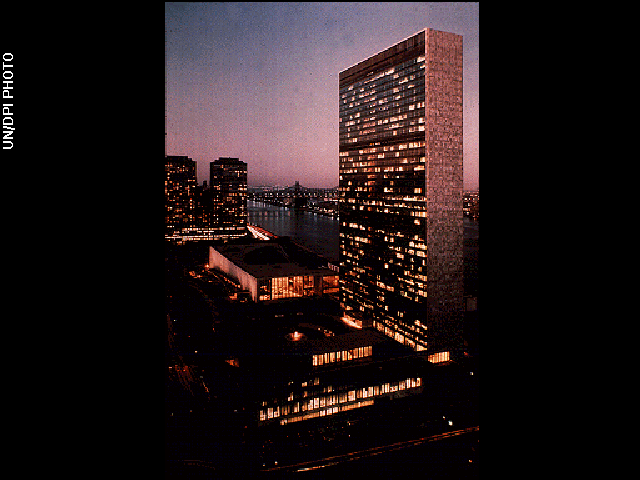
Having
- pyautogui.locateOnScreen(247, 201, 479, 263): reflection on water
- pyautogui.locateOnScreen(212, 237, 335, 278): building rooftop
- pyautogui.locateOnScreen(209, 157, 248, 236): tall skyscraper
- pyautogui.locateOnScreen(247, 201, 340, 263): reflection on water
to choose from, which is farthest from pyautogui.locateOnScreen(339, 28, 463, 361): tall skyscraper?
pyautogui.locateOnScreen(209, 157, 248, 236): tall skyscraper

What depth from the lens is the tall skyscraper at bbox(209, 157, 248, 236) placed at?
3762cm

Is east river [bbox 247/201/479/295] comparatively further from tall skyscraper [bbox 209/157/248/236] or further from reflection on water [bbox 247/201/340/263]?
tall skyscraper [bbox 209/157/248/236]

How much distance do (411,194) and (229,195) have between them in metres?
26.8

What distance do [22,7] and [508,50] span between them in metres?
1.09

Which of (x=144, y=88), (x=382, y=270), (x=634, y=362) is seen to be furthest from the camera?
(x=382, y=270)

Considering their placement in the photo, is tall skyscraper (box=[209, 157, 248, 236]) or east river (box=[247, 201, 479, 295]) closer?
east river (box=[247, 201, 479, 295])

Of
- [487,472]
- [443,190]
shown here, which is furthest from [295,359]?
[487,472]

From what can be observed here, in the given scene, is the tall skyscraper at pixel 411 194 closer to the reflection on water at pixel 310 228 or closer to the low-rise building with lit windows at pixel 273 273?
the low-rise building with lit windows at pixel 273 273

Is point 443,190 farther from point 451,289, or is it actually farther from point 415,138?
point 451,289

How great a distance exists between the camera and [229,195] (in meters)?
39.4

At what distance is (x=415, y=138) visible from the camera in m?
14.9

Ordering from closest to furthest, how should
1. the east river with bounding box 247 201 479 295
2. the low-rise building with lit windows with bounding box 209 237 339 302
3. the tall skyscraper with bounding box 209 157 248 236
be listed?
the low-rise building with lit windows with bounding box 209 237 339 302, the east river with bounding box 247 201 479 295, the tall skyscraper with bounding box 209 157 248 236

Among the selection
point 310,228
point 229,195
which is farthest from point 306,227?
point 229,195

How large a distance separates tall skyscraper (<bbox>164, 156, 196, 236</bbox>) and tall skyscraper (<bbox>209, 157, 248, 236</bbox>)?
1830 millimetres
